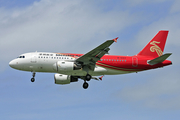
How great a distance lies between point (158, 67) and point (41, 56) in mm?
16433

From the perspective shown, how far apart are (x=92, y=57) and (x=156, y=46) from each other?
11.2 meters

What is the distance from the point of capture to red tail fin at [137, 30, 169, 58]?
49531mm

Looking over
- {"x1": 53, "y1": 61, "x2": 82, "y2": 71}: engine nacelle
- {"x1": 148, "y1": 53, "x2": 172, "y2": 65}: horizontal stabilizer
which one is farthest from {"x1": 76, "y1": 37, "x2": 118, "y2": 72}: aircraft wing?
{"x1": 148, "y1": 53, "x2": 172, "y2": 65}: horizontal stabilizer

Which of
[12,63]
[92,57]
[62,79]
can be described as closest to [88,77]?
[92,57]

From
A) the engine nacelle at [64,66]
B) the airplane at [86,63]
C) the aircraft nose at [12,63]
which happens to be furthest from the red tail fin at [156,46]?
the aircraft nose at [12,63]

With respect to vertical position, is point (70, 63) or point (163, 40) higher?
point (163, 40)

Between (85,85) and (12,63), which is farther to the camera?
(85,85)

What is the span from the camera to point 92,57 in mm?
44656

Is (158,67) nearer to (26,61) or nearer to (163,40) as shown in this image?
(163,40)

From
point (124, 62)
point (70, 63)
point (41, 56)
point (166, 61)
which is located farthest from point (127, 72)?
point (41, 56)

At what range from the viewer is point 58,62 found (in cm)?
4488

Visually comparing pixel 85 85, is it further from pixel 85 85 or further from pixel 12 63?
pixel 12 63

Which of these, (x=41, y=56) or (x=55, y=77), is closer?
(x=41, y=56)

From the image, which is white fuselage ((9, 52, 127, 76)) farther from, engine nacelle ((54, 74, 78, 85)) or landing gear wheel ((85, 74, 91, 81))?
engine nacelle ((54, 74, 78, 85))
